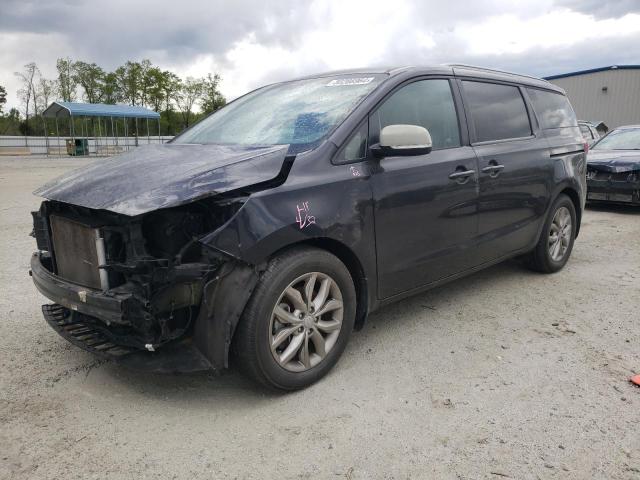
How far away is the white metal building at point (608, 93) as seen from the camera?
30.9m

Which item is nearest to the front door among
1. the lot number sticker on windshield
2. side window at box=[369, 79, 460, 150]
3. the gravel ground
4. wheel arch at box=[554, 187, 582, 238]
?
side window at box=[369, 79, 460, 150]

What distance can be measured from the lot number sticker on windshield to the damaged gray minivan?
0.05ft

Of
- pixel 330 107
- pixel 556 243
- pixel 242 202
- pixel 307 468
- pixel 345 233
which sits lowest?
pixel 307 468

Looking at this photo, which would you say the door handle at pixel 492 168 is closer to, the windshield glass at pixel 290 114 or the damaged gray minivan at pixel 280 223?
the damaged gray minivan at pixel 280 223

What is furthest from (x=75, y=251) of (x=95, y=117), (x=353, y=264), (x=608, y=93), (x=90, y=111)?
(x=608, y=93)

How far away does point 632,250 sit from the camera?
6.40 meters

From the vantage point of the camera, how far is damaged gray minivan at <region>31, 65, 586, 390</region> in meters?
2.64

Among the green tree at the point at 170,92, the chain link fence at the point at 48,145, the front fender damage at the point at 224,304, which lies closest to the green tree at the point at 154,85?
the green tree at the point at 170,92

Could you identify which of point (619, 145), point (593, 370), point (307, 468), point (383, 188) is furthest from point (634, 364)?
point (619, 145)

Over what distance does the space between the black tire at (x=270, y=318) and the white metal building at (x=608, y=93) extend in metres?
34.0

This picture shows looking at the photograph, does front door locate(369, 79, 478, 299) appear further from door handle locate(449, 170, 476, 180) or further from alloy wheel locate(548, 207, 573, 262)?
alloy wheel locate(548, 207, 573, 262)

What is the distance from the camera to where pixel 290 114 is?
356 centimetres

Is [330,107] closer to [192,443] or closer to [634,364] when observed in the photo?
[192,443]

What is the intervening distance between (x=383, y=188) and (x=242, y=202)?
99 cm
